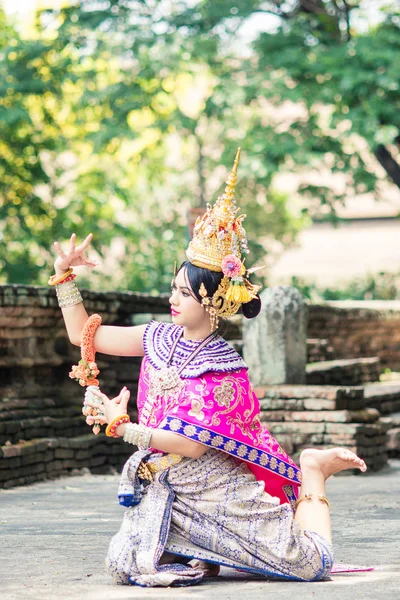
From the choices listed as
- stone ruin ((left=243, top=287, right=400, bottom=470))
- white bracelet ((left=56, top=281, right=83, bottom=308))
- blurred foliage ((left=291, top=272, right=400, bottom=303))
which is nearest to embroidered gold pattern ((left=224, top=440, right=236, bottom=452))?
white bracelet ((left=56, top=281, right=83, bottom=308))

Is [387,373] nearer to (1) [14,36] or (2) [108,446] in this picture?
(2) [108,446]

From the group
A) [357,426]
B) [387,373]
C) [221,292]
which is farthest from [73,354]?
[387,373]

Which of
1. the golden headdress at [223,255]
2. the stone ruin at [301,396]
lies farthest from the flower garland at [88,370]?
the stone ruin at [301,396]

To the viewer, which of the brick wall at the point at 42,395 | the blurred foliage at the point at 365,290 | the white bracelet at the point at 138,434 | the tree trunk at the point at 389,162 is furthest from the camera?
the blurred foliage at the point at 365,290

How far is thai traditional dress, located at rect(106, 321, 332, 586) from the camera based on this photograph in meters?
4.07

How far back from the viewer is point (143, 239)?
2102cm

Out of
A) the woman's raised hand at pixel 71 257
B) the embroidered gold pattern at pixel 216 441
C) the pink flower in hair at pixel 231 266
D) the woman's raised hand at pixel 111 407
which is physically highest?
the woman's raised hand at pixel 71 257

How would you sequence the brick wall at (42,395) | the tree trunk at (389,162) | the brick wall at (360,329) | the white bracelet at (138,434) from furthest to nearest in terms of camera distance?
the tree trunk at (389,162) → the brick wall at (360,329) → the brick wall at (42,395) → the white bracelet at (138,434)

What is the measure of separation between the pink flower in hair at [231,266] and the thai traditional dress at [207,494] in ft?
1.05

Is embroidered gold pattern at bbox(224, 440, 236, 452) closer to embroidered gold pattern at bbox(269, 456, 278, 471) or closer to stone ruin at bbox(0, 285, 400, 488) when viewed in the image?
embroidered gold pattern at bbox(269, 456, 278, 471)

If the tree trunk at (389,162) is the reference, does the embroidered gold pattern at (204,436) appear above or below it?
below

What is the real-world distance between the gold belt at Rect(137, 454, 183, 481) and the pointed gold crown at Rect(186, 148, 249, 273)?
72 centimetres

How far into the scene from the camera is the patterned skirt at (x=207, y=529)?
405cm

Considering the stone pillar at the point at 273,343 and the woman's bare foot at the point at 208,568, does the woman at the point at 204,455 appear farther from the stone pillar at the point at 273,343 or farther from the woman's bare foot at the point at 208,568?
the stone pillar at the point at 273,343
